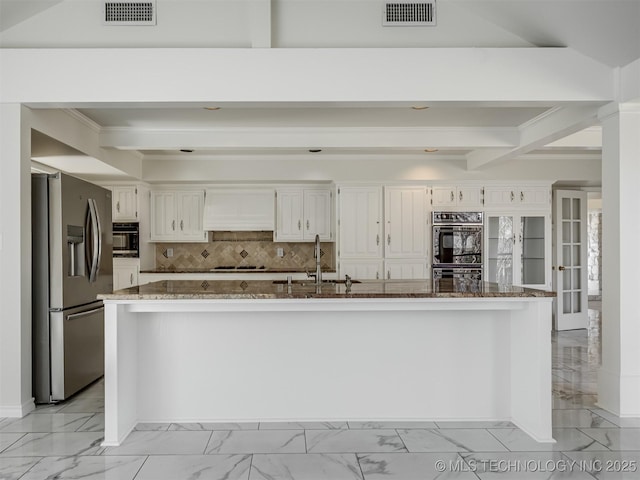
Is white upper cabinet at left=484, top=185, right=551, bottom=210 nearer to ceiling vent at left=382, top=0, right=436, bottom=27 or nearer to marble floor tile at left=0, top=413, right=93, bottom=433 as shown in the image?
ceiling vent at left=382, top=0, right=436, bottom=27

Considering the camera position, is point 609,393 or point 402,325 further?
point 609,393

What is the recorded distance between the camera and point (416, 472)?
2611 mm

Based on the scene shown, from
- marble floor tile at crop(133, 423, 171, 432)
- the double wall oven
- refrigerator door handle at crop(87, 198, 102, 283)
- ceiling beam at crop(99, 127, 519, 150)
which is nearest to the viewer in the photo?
marble floor tile at crop(133, 423, 171, 432)

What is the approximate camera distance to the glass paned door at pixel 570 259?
7.19 meters

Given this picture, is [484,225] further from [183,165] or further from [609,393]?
[183,165]

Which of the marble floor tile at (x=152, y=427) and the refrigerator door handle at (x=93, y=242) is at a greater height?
the refrigerator door handle at (x=93, y=242)

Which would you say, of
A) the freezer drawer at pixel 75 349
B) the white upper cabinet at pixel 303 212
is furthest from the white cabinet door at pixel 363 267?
the freezer drawer at pixel 75 349

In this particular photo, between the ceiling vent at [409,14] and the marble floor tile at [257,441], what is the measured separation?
283 cm

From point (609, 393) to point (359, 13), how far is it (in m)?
3.24

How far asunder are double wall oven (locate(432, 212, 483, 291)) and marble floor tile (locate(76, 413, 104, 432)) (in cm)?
444

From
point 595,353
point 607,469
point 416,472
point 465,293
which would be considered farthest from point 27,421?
point 595,353

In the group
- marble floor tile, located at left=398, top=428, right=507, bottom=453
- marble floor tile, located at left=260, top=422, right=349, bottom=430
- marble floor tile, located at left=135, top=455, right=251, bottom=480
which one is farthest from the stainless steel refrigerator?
marble floor tile, located at left=398, top=428, right=507, bottom=453

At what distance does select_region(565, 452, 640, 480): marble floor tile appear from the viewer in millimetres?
2605

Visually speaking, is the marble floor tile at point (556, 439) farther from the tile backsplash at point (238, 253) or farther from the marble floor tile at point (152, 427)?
the tile backsplash at point (238, 253)
